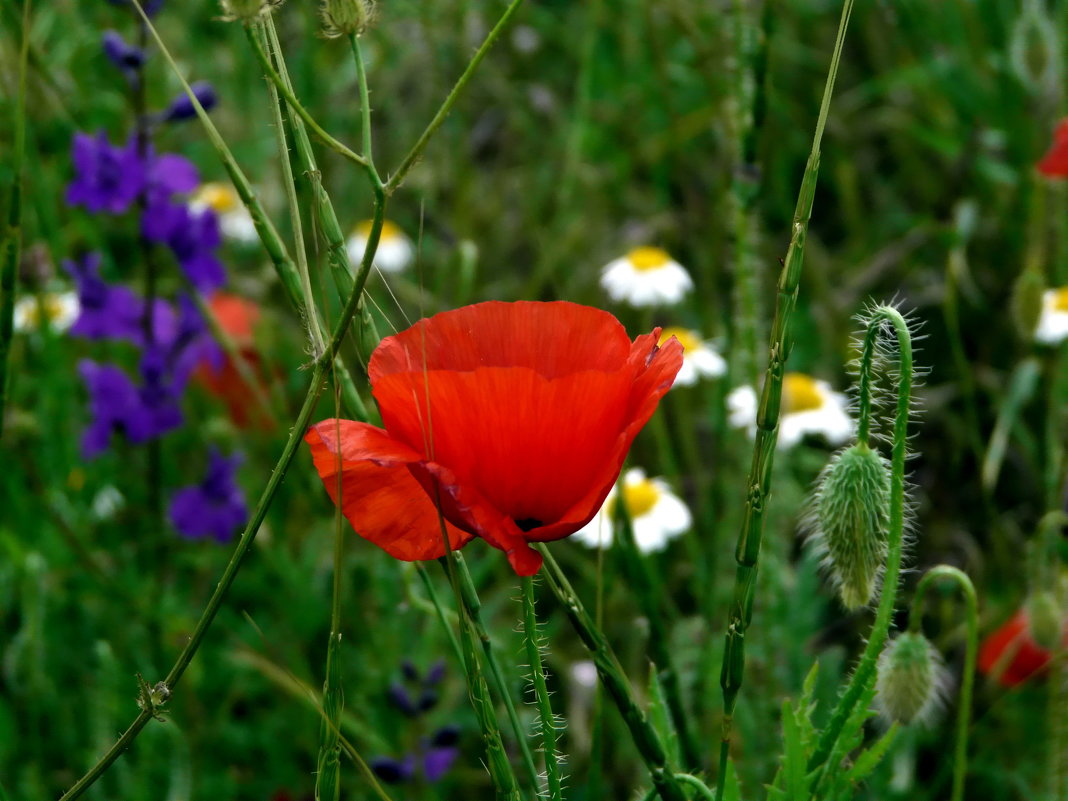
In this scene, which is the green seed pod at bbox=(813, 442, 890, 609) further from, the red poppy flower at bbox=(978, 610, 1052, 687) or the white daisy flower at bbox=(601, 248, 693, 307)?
the white daisy flower at bbox=(601, 248, 693, 307)

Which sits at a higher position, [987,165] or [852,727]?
[987,165]

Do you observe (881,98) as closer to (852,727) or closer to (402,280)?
(402,280)

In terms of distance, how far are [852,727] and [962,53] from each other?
83.6 inches

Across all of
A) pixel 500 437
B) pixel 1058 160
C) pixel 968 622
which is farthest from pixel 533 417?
pixel 1058 160

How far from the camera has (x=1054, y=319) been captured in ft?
5.32

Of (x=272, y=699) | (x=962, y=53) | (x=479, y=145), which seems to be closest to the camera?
(x=272, y=699)

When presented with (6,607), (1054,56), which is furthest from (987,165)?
(6,607)

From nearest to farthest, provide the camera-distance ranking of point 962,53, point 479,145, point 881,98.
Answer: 1. point 962,53
2. point 881,98
3. point 479,145

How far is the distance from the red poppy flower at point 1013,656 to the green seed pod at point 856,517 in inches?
25.5

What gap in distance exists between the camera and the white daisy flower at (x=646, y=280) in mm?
1836

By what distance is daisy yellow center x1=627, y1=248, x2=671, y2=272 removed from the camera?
6.20ft

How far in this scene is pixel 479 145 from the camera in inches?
122

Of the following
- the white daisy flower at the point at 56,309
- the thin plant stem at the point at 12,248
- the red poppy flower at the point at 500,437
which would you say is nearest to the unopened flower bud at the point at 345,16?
the red poppy flower at the point at 500,437

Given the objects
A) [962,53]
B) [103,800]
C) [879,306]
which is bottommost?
[103,800]
